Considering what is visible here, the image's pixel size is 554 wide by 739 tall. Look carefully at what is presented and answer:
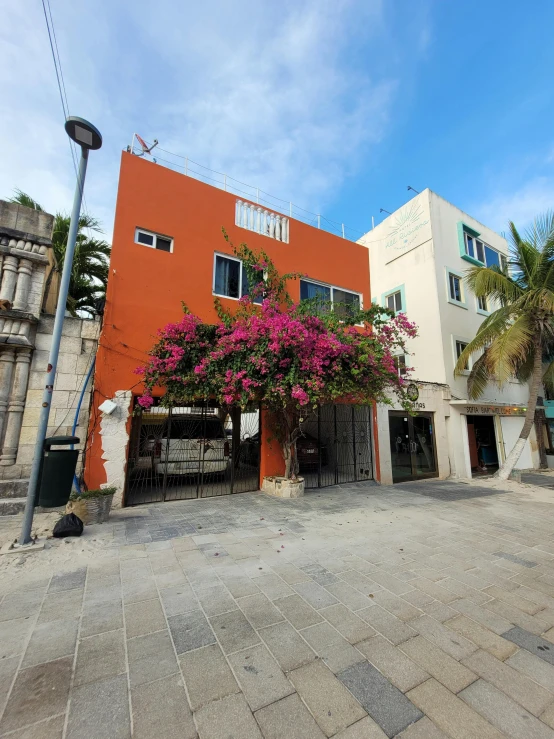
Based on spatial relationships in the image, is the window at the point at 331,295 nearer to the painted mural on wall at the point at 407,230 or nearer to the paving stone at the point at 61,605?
the painted mural on wall at the point at 407,230

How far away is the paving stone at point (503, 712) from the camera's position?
1762 millimetres

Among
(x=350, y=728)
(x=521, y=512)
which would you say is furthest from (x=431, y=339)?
(x=350, y=728)

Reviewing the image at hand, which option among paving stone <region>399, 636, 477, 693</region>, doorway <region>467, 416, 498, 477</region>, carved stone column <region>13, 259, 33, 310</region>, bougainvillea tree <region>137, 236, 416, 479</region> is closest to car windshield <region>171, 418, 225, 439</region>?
bougainvillea tree <region>137, 236, 416, 479</region>

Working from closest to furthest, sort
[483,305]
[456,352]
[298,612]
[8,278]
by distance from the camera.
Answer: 1. [298,612]
2. [8,278]
3. [456,352]
4. [483,305]

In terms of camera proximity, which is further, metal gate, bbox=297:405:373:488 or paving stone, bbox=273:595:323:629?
metal gate, bbox=297:405:373:488

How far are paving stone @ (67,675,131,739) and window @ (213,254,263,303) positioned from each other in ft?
25.0

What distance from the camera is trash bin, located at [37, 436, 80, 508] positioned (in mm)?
4219

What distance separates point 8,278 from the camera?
6.33 m

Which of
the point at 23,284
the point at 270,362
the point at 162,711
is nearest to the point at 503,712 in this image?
the point at 162,711

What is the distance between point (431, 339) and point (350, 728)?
506 inches

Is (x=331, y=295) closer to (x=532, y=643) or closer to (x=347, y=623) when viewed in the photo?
(x=347, y=623)

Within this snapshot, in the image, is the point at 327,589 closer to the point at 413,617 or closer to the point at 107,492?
the point at 413,617

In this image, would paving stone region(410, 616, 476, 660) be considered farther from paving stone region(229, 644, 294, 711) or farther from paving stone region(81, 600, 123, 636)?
paving stone region(81, 600, 123, 636)

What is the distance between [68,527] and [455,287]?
15.1 m
